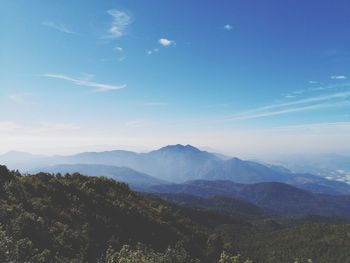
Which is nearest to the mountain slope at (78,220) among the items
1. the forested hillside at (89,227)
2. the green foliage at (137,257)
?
the forested hillside at (89,227)

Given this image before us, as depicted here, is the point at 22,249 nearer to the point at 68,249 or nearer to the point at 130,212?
the point at 68,249

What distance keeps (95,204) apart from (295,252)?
7880cm

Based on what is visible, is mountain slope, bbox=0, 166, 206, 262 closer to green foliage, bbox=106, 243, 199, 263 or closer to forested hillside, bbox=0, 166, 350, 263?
forested hillside, bbox=0, 166, 350, 263

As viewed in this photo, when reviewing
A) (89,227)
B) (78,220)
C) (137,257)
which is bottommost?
(89,227)

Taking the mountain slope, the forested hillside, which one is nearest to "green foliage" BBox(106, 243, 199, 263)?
the forested hillside

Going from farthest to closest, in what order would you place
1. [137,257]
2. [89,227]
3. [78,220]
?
[78,220] → [89,227] → [137,257]

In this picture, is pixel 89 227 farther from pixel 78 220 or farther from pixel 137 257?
pixel 137 257

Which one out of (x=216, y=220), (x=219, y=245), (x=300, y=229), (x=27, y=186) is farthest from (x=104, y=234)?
(x=216, y=220)

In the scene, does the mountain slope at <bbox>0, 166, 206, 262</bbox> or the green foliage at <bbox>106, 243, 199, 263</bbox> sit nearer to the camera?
the green foliage at <bbox>106, 243, 199, 263</bbox>

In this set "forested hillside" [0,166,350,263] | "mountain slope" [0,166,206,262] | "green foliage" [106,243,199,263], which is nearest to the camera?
"green foliage" [106,243,199,263]

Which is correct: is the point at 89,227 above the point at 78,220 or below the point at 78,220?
below

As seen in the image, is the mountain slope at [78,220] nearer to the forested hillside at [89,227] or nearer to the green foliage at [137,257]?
the forested hillside at [89,227]

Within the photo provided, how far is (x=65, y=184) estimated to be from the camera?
3431cm

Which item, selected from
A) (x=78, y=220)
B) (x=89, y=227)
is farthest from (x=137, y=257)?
(x=78, y=220)
